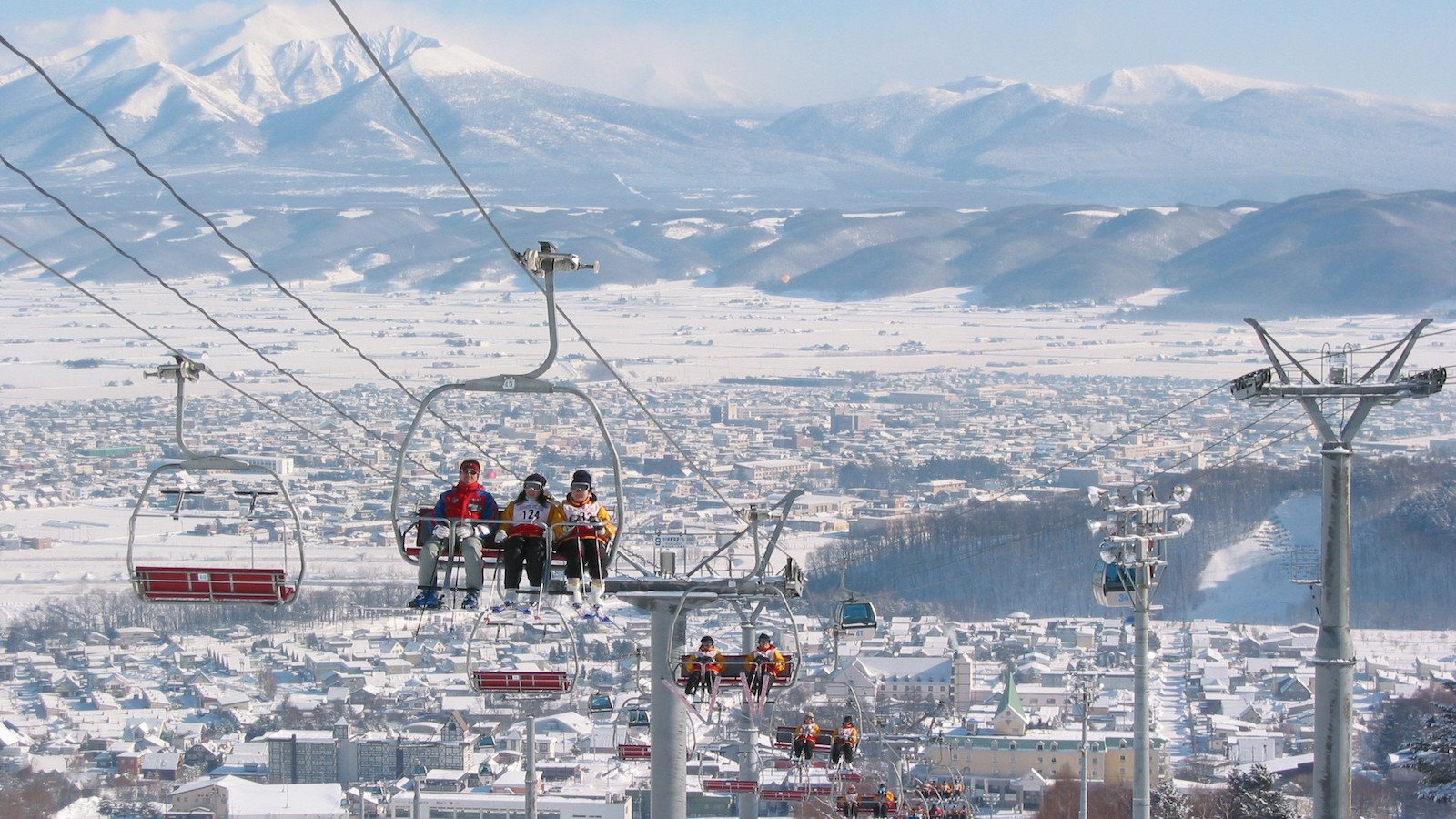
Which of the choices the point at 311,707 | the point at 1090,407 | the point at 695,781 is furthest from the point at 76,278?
the point at 695,781

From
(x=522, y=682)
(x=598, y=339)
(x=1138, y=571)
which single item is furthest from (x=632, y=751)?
(x=598, y=339)

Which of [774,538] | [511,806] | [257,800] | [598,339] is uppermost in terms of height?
[598,339]

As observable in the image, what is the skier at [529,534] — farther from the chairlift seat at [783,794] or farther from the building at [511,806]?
the building at [511,806]

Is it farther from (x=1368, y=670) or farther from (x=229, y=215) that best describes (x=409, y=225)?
(x=1368, y=670)

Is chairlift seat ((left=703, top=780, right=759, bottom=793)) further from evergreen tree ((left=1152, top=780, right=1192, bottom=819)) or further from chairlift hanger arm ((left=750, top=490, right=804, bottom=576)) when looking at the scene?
evergreen tree ((left=1152, top=780, right=1192, bottom=819))

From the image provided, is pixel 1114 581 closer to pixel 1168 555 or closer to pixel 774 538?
pixel 774 538

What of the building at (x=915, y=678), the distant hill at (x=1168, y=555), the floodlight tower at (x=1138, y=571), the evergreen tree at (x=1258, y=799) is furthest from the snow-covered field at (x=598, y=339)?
the floodlight tower at (x=1138, y=571)
